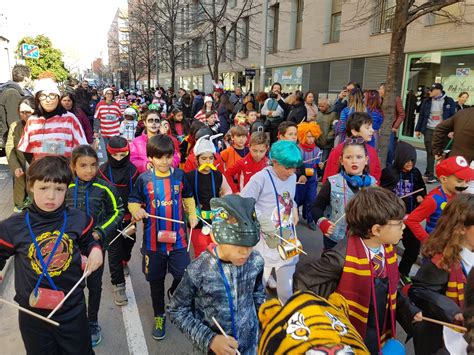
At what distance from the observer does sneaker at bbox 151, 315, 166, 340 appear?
333 cm

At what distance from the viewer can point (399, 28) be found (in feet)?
21.6

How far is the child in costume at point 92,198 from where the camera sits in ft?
10.2

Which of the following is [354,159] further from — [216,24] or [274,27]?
[274,27]

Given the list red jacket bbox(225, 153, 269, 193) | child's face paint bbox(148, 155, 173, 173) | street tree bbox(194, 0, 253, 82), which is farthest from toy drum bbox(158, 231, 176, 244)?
street tree bbox(194, 0, 253, 82)

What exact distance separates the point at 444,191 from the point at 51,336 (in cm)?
329

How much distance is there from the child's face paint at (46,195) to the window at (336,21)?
1716 centimetres

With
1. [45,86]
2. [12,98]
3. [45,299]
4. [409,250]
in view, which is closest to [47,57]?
[12,98]

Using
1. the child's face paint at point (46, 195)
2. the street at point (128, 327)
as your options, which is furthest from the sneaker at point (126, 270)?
the child's face paint at point (46, 195)

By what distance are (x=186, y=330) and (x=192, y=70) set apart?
1625 inches

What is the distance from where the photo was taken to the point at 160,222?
3369 millimetres

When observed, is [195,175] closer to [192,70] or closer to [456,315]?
[456,315]

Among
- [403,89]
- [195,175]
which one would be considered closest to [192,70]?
[403,89]

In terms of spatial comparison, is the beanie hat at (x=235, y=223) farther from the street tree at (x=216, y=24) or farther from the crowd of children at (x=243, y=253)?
the street tree at (x=216, y=24)

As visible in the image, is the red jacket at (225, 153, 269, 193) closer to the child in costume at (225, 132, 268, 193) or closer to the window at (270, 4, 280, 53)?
the child in costume at (225, 132, 268, 193)
